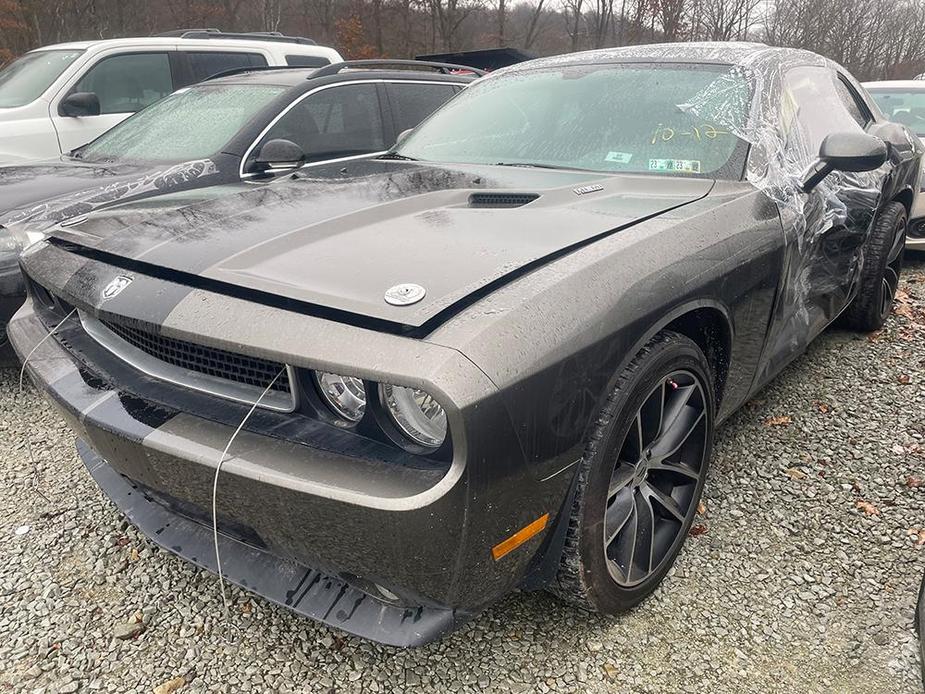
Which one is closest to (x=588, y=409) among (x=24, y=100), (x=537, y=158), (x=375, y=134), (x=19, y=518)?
(x=537, y=158)

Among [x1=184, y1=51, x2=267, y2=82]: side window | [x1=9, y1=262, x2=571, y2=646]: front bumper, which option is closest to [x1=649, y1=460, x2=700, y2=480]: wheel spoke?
[x1=9, y1=262, x2=571, y2=646]: front bumper

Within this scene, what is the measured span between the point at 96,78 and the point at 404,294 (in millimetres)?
5751

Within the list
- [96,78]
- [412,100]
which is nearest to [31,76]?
[96,78]

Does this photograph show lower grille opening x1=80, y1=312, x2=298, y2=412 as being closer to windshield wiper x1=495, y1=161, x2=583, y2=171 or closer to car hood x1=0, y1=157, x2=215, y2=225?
windshield wiper x1=495, y1=161, x2=583, y2=171

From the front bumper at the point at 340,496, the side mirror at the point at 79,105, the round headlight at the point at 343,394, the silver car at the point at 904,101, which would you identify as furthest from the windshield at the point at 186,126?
the silver car at the point at 904,101

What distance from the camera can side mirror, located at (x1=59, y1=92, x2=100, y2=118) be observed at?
5500 mm

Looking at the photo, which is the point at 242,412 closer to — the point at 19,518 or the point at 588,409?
the point at 588,409

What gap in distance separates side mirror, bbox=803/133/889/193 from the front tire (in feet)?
3.59

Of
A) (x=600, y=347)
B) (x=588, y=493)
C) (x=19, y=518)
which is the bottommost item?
(x=19, y=518)

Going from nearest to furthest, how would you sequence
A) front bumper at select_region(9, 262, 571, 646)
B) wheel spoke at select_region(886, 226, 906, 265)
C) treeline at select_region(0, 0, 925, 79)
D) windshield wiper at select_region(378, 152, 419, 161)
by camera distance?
front bumper at select_region(9, 262, 571, 646) → windshield wiper at select_region(378, 152, 419, 161) → wheel spoke at select_region(886, 226, 906, 265) → treeline at select_region(0, 0, 925, 79)

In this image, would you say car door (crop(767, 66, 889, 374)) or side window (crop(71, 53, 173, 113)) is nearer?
car door (crop(767, 66, 889, 374))

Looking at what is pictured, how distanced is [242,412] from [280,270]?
35 centimetres

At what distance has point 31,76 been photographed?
586 centimetres

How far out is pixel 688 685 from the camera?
1.79m
